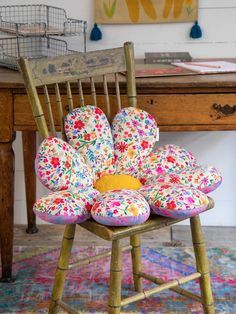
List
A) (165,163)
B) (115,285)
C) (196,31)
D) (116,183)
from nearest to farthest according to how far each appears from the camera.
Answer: (115,285) < (116,183) < (165,163) < (196,31)

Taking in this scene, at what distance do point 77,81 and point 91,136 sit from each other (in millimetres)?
222

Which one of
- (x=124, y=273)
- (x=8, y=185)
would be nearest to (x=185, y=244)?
(x=124, y=273)

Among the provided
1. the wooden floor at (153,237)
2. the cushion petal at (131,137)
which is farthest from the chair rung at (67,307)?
the wooden floor at (153,237)

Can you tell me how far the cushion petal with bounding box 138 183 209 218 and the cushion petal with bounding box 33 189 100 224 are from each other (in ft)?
0.52

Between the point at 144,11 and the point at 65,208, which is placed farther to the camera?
the point at 144,11

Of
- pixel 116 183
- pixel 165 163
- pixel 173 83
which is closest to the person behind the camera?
pixel 116 183

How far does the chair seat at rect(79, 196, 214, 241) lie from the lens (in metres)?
1.38

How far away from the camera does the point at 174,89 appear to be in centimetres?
186

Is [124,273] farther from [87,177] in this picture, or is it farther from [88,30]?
[88,30]

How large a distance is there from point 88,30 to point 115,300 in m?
1.29

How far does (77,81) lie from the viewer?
1.80 metres

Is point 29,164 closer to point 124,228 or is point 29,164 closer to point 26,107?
point 26,107

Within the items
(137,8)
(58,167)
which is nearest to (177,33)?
(137,8)

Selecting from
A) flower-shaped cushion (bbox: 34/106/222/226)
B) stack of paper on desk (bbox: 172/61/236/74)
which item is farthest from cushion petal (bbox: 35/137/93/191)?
stack of paper on desk (bbox: 172/61/236/74)
